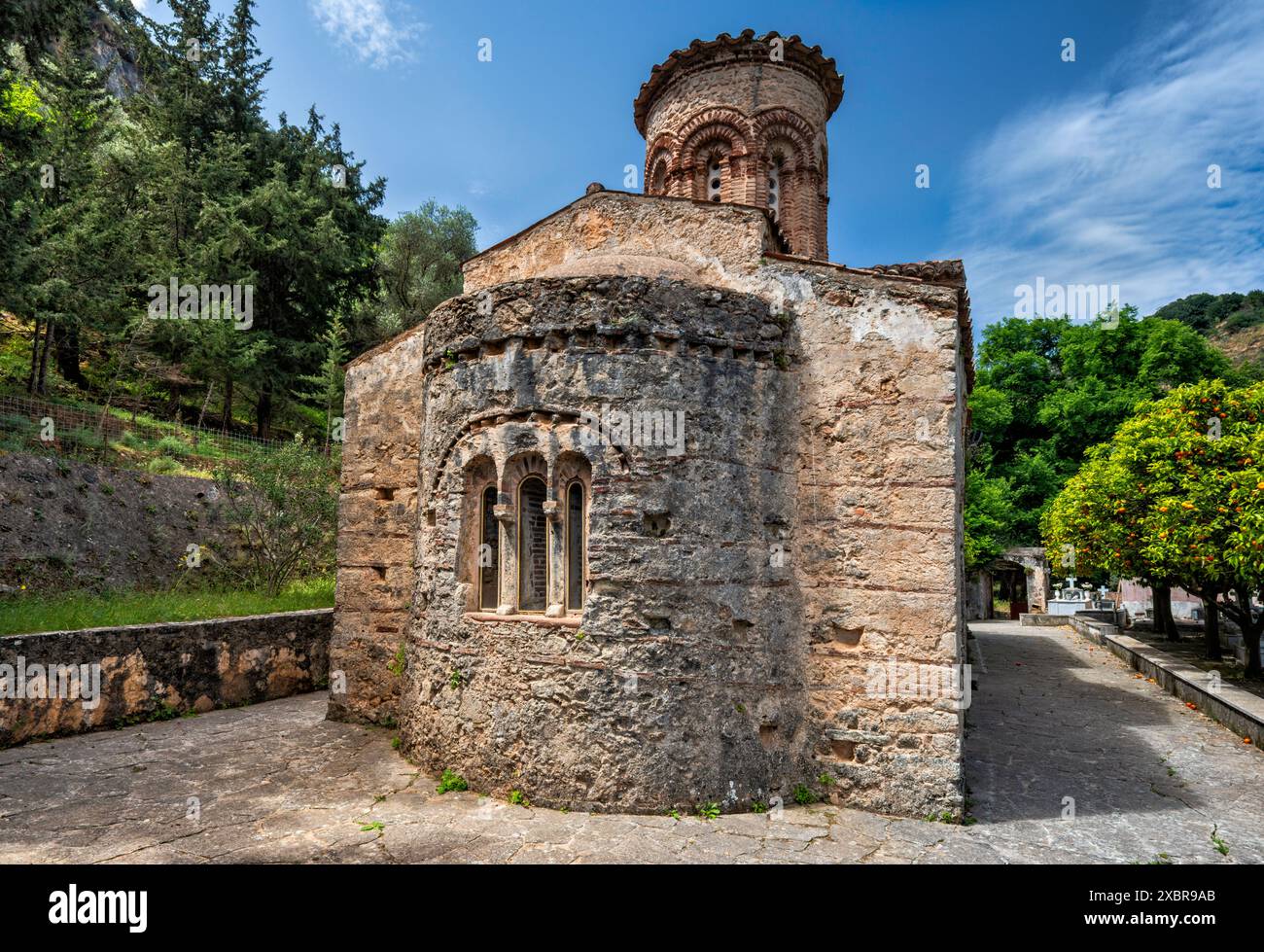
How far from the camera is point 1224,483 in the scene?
1139 centimetres

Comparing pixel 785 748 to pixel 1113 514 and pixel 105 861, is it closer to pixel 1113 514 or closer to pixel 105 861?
pixel 105 861

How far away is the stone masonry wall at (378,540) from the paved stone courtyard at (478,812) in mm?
584

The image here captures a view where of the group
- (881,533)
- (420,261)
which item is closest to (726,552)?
(881,533)

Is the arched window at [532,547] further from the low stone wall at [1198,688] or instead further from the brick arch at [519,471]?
the low stone wall at [1198,688]

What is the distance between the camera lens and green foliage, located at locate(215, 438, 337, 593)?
614 inches

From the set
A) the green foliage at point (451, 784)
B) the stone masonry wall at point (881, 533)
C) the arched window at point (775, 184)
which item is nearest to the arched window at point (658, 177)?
the arched window at point (775, 184)

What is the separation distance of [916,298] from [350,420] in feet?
25.2

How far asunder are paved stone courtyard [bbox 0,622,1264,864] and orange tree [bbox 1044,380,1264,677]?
10.6ft

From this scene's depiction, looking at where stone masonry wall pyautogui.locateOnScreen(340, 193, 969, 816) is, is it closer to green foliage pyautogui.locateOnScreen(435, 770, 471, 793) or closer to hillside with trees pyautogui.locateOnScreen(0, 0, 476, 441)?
green foliage pyautogui.locateOnScreen(435, 770, 471, 793)

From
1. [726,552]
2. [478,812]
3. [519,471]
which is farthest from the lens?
[519,471]

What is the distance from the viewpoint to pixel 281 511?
1584 cm

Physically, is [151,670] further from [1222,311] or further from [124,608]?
[1222,311]

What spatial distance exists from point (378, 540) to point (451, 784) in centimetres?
394

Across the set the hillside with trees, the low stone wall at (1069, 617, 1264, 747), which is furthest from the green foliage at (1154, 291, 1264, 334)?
the hillside with trees
